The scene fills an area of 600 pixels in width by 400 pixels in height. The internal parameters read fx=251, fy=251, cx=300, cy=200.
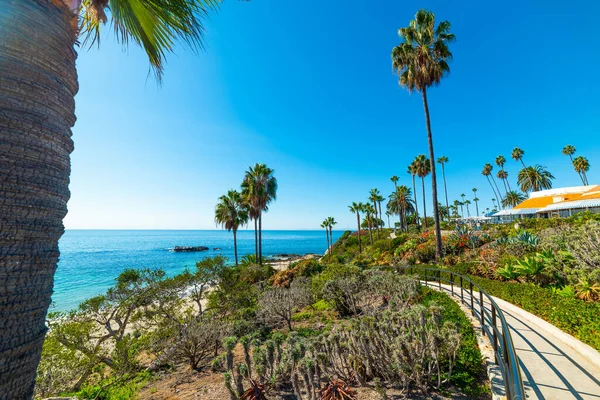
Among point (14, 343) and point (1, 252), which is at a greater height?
point (1, 252)

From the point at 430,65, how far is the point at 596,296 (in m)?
14.7

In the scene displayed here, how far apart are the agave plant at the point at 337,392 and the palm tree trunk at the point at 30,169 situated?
408 cm

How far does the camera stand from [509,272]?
30.8 ft

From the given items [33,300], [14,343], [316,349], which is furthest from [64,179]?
[316,349]

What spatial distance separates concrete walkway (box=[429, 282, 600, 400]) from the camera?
353cm

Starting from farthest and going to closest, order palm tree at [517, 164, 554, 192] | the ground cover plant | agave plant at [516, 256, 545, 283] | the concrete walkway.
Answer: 1. palm tree at [517, 164, 554, 192]
2. agave plant at [516, 256, 545, 283]
3. the ground cover plant
4. the concrete walkway

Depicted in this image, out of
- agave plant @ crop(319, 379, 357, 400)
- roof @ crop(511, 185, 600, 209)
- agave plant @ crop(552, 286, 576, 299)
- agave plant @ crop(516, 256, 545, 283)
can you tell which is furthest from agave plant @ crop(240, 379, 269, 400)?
roof @ crop(511, 185, 600, 209)

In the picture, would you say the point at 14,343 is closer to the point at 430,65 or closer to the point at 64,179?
the point at 64,179

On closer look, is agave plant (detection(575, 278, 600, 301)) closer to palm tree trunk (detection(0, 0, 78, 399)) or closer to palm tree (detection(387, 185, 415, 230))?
palm tree trunk (detection(0, 0, 78, 399))

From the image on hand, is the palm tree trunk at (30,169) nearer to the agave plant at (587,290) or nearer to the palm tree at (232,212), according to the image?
the agave plant at (587,290)

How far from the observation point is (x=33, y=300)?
5.15 feet

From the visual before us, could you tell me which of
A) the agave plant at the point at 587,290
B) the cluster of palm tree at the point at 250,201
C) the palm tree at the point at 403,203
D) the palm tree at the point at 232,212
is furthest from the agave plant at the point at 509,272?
the palm tree at the point at 403,203

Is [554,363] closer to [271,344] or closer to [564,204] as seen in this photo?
[271,344]

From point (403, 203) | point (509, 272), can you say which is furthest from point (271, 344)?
point (403, 203)
